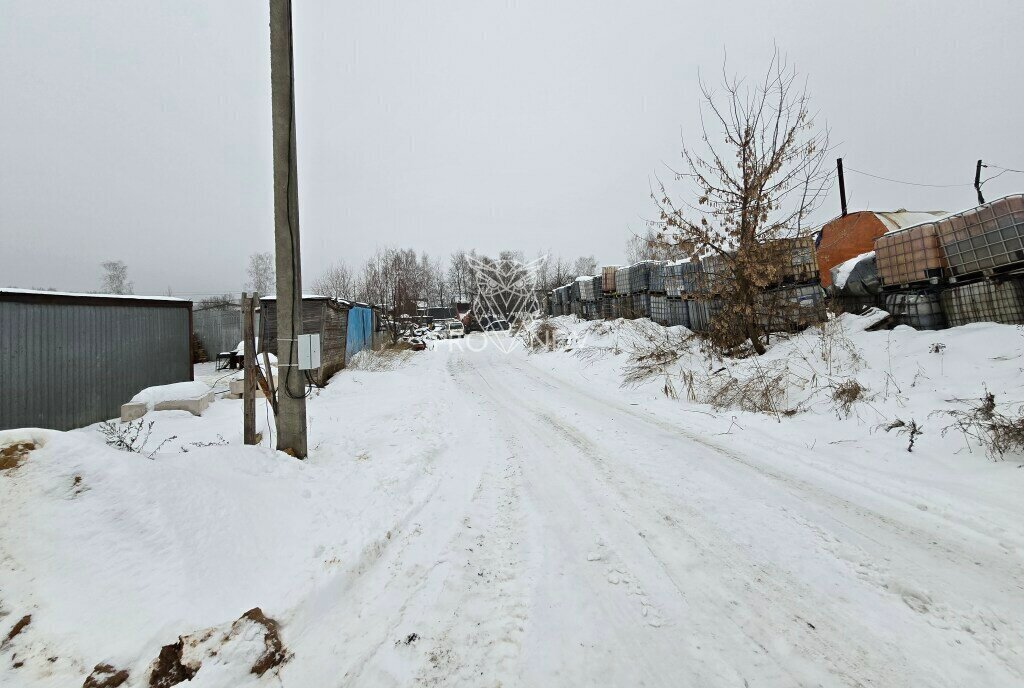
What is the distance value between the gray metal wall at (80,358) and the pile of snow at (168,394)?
4.59 feet

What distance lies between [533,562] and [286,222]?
408cm

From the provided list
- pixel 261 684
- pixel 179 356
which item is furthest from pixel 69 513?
pixel 179 356

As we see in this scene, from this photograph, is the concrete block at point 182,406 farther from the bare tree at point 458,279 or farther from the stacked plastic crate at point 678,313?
the bare tree at point 458,279

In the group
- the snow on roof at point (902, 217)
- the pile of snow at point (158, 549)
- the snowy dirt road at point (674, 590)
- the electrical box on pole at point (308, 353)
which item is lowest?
the snowy dirt road at point (674, 590)

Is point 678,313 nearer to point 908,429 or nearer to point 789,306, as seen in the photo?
point 789,306

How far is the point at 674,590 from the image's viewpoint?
2.46m

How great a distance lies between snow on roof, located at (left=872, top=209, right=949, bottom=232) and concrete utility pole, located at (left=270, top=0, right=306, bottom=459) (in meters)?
21.5

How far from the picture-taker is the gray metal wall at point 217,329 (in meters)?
18.7

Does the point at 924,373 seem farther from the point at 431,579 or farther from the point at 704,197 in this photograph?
the point at 431,579

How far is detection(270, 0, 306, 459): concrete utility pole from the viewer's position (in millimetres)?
4234

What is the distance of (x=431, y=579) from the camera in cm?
266

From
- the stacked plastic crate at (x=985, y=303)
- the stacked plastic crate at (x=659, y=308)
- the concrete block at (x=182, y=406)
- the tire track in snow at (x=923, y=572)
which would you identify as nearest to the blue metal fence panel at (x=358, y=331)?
the concrete block at (x=182, y=406)

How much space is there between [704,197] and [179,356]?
13.7 meters

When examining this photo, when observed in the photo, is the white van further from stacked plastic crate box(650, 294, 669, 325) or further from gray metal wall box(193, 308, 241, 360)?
stacked plastic crate box(650, 294, 669, 325)
